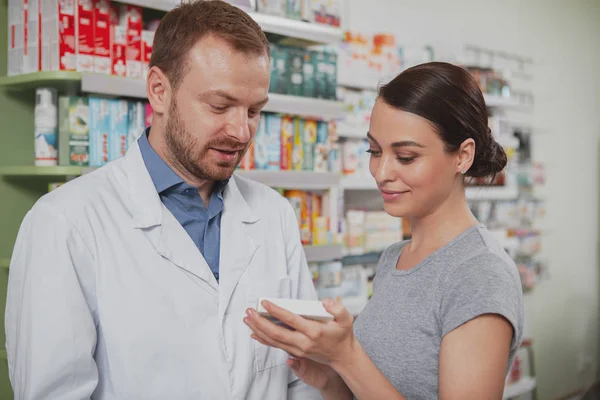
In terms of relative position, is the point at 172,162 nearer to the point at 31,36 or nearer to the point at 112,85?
the point at 112,85

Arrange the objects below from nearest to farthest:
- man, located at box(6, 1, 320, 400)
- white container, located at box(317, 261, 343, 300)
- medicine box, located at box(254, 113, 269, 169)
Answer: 1. man, located at box(6, 1, 320, 400)
2. medicine box, located at box(254, 113, 269, 169)
3. white container, located at box(317, 261, 343, 300)

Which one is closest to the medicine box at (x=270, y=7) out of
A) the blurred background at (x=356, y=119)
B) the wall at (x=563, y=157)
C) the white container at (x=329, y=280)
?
the blurred background at (x=356, y=119)

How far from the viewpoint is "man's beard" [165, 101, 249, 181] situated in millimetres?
1740

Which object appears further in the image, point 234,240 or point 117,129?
point 117,129

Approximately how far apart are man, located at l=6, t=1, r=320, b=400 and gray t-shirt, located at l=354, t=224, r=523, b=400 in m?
0.33

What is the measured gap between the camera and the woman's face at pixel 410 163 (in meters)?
1.69

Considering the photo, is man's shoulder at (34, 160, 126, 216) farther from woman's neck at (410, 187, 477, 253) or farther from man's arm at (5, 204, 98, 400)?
woman's neck at (410, 187, 477, 253)

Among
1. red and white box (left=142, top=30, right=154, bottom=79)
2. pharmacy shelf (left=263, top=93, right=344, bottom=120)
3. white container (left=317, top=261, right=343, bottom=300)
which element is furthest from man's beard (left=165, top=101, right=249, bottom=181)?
white container (left=317, top=261, right=343, bottom=300)

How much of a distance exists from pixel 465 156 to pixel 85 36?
5.85 feet

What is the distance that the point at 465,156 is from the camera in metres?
1.74

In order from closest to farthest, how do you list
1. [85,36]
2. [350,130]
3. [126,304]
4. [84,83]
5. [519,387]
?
[126,304] < [84,83] < [85,36] < [350,130] < [519,387]

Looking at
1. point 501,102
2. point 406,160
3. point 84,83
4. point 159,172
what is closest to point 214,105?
point 159,172

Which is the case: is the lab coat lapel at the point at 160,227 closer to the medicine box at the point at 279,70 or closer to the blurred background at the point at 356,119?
the blurred background at the point at 356,119

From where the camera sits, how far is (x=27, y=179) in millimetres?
3070
